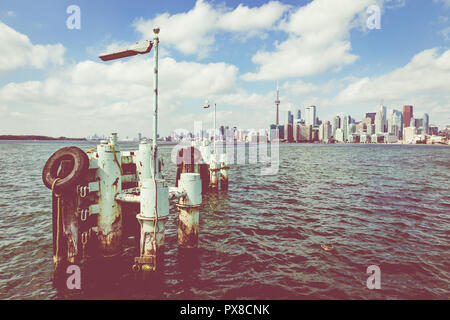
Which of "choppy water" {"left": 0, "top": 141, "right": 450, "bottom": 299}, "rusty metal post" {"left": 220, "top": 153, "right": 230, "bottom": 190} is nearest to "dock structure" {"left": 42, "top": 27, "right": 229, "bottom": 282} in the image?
"choppy water" {"left": 0, "top": 141, "right": 450, "bottom": 299}

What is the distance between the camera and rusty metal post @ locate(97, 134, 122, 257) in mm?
8391

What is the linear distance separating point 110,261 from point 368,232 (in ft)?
41.6

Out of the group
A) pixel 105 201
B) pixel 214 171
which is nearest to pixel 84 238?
pixel 105 201

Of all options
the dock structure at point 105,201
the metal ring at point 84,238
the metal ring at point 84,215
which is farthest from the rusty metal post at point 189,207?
the metal ring at point 84,238

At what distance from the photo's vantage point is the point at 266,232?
13.3 metres

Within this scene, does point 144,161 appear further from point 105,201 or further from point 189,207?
point 189,207

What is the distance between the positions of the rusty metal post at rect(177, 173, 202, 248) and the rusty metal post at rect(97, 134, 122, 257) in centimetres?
226

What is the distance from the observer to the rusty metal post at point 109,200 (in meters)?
8.39

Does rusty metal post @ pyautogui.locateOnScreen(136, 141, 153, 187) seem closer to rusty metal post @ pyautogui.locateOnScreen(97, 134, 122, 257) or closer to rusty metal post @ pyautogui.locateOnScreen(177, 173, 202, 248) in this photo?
rusty metal post @ pyautogui.locateOnScreen(97, 134, 122, 257)

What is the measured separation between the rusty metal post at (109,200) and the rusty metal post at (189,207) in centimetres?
226

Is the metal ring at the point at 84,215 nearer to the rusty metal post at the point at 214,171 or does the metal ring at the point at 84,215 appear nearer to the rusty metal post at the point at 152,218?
the rusty metal post at the point at 152,218

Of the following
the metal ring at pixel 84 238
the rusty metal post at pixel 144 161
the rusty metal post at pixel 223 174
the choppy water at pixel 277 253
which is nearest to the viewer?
the choppy water at pixel 277 253
